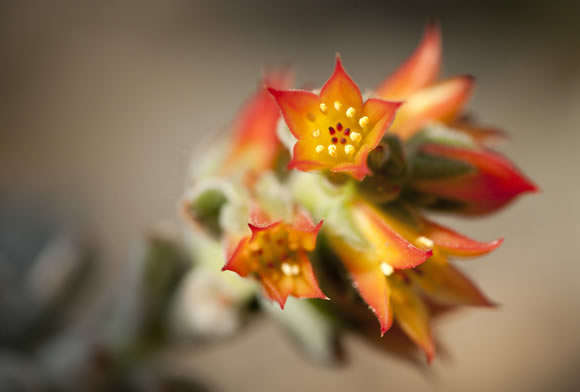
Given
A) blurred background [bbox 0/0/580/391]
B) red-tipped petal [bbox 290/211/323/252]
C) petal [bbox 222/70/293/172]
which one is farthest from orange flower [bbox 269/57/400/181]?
blurred background [bbox 0/0/580/391]

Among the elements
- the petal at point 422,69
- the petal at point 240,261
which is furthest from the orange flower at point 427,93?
the petal at point 240,261

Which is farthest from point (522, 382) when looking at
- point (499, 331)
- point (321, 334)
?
point (321, 334)

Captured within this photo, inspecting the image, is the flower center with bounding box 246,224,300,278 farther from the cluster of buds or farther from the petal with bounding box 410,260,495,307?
the petal with bounding box 410,260,495,307

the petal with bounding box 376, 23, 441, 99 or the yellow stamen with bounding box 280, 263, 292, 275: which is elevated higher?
the petal with bounding box 376, 23, 441, 99

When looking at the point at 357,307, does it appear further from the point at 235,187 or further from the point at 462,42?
the point at 462,42

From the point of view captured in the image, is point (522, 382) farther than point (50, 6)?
No

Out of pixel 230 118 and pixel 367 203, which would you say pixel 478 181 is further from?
pixel 230 118
